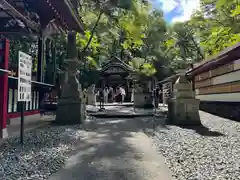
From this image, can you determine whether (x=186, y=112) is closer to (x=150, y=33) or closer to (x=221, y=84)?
(x=221, y=84)

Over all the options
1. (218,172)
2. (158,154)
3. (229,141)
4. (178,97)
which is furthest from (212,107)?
(218,172)

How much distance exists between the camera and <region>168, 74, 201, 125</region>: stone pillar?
861 cm

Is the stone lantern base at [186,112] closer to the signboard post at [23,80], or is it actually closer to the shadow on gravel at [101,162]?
the shadow on gravel at [101,162]

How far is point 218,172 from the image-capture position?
11.8 feet

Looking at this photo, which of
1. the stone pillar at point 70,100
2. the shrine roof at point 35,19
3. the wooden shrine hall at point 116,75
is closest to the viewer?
the stone pillar at point 70,100

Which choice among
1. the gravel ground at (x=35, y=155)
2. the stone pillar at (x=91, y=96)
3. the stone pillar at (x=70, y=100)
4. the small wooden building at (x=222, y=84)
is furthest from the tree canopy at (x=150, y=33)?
the gravel ground at (x=35, y=155)

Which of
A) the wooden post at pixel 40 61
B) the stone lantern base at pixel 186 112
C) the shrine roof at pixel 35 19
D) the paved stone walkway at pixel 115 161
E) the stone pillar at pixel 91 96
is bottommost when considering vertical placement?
the paved stone walkway at pixel 115 161

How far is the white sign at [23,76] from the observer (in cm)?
548

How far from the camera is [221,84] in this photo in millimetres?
10711

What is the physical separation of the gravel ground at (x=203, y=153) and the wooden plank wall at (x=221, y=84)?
2307 mm

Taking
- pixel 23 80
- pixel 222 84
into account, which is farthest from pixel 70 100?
pixel 222 84

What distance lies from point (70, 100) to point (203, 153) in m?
5.70

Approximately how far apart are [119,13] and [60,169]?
13.2 meters

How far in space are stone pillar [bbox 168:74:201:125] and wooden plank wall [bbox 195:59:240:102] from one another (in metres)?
1.80
